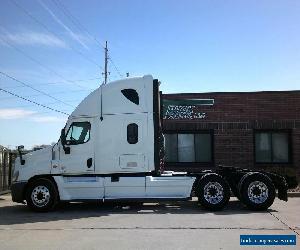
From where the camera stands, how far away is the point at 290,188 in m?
18.2

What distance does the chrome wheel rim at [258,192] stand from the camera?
512 inches

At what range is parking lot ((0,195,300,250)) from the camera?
849cm

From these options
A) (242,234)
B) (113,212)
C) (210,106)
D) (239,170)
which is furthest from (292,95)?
(242,234)

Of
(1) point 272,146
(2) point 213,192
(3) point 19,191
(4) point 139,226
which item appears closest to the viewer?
(4) point 139,226

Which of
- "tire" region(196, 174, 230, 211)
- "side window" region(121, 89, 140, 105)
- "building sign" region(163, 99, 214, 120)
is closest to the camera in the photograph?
"tire" region(196, 174, 230, 211)

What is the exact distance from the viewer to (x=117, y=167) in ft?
43.0

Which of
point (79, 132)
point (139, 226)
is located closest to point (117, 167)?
point (79, 132)

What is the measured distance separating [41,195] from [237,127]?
1174 centimetres

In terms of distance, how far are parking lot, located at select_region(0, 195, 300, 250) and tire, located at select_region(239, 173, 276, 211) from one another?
323mm

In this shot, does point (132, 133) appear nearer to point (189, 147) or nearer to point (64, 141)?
point (64, 141)

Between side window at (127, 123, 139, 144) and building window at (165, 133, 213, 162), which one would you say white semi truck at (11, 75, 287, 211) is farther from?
building window at (165, 133, 213, 162)

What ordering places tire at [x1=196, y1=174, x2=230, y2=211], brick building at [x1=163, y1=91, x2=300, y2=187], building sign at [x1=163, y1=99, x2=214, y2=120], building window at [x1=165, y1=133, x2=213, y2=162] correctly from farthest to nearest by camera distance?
building window at [x1=165, y1=133, x2=213, y2=162] < building sign at [x1=163, y1=99, x2=214, y2=120] < brick building at [x1=163, y1=91, x2=300, y2=187] < tire at [x1=196, y1=174, x2=230, y2=211]

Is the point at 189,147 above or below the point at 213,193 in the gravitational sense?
above

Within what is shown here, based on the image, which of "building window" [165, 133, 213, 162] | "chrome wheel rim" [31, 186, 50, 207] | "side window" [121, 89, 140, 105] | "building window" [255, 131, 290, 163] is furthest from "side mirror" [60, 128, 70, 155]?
"building window" [255, 131, 290, 163]
